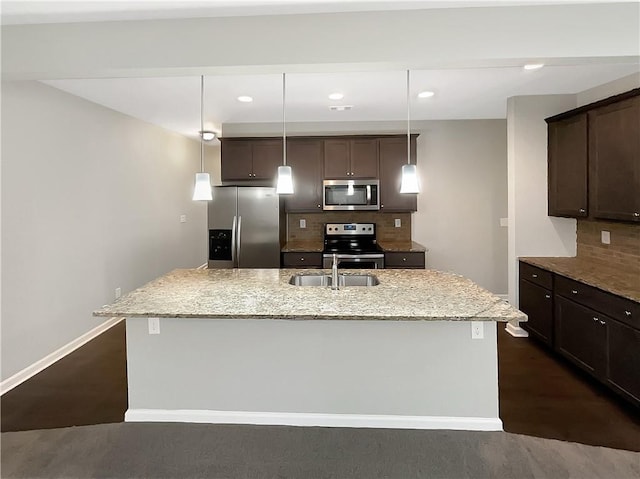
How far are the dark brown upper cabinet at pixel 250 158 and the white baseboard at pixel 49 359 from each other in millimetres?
2249

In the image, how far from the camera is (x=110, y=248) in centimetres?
466

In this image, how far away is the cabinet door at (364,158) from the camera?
5.30m

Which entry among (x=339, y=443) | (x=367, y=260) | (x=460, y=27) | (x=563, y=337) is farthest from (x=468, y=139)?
(x=339, y=443)

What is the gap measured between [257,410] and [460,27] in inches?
99.2

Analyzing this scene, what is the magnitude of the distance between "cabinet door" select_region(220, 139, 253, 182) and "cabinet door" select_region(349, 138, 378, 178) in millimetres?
1276

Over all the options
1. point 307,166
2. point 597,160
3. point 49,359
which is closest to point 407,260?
point 307,166

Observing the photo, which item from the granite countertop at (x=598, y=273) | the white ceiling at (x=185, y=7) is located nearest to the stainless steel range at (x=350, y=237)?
the granite countertop at (x=598, y=273)

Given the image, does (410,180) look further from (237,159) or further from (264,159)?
(237,159)

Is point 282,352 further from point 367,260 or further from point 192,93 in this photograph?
point 192,93

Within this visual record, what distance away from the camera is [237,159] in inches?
214

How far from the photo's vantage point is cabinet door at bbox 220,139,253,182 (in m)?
5.43

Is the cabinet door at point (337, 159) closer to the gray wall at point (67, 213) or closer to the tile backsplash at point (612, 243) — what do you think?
the gray wall at point (67, 213)

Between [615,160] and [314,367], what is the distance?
109 inches

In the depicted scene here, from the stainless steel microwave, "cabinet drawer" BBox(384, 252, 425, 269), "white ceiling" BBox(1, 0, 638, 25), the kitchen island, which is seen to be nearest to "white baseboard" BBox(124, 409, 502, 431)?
the kitchen island
